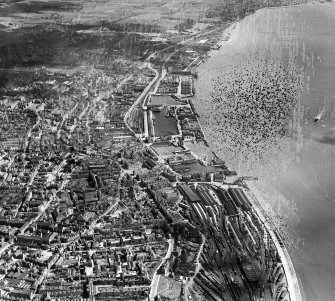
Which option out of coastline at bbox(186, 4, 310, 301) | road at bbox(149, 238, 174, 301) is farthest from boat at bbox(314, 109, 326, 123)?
road at bbox(149, 238, 174, 301)

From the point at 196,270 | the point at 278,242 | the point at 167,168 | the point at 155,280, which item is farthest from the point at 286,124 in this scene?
the point at 155,280

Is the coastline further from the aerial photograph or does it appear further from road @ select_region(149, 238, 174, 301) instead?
road @ select_region(149, 238, 174, 301)

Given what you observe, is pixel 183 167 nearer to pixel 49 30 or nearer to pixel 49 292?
pixel 49 292

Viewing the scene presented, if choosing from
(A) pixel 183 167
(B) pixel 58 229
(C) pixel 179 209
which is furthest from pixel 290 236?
(B) pixel 58 229

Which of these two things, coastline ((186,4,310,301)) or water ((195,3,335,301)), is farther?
water ((195,3,335,301))

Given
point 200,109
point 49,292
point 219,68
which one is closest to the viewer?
point 49,292

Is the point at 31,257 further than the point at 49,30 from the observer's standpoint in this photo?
No

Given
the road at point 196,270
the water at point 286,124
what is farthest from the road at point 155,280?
the water at point 286,124
